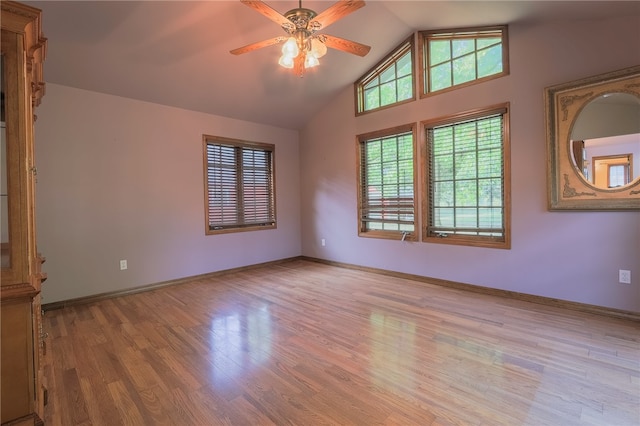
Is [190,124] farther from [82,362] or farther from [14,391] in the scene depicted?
[14,391]

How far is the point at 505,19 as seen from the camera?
3285 millimetres

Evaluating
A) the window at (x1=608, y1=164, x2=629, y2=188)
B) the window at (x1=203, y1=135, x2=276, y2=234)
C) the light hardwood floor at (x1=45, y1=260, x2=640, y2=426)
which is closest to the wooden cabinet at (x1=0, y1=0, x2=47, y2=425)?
the light hardwood floor at (x1=45, y1=260, x2=640, y2=426)

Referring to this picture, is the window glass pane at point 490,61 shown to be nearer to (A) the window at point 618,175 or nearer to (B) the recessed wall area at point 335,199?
(B) the recessed wall area at point 335,199

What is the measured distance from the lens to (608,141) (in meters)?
2.90

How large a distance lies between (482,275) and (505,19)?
9.35 feet

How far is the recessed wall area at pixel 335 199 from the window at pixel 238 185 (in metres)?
0.16

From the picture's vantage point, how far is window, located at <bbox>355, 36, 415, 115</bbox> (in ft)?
14.2

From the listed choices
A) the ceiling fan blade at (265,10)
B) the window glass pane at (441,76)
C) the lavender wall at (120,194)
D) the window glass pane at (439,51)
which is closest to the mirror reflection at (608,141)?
the window glass pane at (441,76)

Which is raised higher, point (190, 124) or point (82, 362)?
point (190, 124)

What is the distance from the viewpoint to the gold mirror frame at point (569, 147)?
2.76m

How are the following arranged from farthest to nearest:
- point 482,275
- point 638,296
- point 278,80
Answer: point 278,80 < point 482,275 < point 638,296

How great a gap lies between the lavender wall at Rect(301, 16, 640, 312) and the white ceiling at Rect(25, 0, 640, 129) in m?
0.24

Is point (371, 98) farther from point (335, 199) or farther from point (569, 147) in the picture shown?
point (569, 147)

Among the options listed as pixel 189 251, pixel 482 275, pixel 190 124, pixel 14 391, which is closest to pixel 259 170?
pixel 190 124
